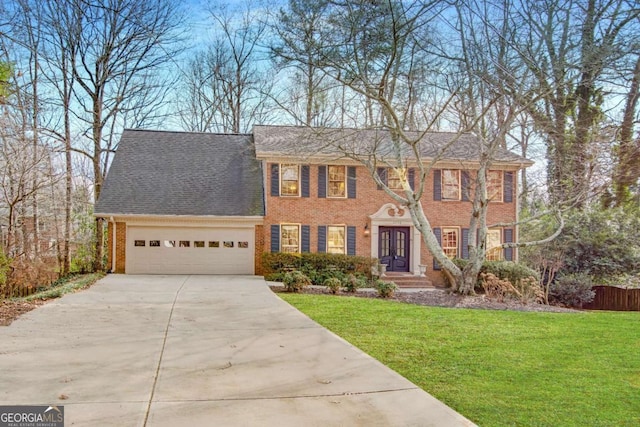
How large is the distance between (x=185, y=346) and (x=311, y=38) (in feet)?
27.8

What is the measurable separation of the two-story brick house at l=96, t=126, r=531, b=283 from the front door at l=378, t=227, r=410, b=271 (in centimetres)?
4

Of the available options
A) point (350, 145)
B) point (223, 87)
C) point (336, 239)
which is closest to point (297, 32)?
point (350, 145)

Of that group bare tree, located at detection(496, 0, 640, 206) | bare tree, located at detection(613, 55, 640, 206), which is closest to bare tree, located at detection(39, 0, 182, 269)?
bare tree, located at detection(496, 0, 640, 206)

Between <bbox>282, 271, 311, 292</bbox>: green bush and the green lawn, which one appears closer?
the green lawn

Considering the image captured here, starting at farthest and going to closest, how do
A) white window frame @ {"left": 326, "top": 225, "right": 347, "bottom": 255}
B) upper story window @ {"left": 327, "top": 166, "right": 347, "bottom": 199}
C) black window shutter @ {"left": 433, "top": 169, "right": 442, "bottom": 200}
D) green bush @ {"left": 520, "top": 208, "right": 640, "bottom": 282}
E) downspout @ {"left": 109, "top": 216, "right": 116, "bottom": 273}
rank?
black window shutter @ {"left": 433, "top": 169, "right": 442, "bottom": 200}, upper story window @ {"left": 327, "top": 166, "right": 347, "bottom": 199}, white window frame @ {"left": 326, "top": 225, "right": 347, "bottom": 255}, downspout @ {"left": 109, "top": 216, "right": 116, "bottom": 273}, green bush @ {"left": 520, "top": 208, "right": 640, "bottom": 282}

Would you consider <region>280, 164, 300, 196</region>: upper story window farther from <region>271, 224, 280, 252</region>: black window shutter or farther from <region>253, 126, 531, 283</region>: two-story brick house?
<region>271, 224, 280, 252</region>: black window shutter

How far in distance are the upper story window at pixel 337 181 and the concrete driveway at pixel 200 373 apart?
9.71 meters

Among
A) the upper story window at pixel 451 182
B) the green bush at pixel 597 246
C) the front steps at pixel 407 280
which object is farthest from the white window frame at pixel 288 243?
the green bush at pixel 597 246

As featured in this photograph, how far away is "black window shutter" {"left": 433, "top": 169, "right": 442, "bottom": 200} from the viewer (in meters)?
19.1

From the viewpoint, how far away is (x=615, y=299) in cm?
1559

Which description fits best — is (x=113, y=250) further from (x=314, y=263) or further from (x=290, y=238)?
(x=314, y=263)

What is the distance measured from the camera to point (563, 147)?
15.4 metres

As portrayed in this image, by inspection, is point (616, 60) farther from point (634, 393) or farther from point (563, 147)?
point (634, 393)

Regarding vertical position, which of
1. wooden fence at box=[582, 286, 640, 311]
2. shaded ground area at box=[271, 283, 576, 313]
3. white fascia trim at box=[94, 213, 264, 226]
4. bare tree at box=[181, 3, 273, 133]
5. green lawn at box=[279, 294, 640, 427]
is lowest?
wooden fence at box=[582, 286, 640, 311]
